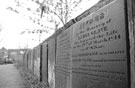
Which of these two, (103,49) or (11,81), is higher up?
(103,49)

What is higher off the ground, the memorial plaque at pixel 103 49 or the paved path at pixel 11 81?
the memorial plaque at pixel 103 49

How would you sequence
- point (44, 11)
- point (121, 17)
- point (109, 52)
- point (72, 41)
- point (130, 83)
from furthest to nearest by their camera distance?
1. point (44, 11)
2. point (72, 41)
3. point (109, 52)
4. point (121, 17)
5. point (130, 83)

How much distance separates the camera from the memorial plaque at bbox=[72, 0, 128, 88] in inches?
98.0

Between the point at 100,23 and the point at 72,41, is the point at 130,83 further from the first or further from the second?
the point at 72,41

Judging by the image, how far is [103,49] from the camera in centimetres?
290

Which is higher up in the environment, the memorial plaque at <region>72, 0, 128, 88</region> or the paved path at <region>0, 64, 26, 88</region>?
the memorial plaque at <region>72, 0, 128, 88</region>

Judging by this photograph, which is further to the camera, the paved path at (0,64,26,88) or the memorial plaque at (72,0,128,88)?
the paved path at (0,64,26,88)

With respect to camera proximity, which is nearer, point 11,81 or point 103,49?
point 103,49

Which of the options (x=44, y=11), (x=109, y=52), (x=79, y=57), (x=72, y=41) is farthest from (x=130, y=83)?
(x=44, y=11)

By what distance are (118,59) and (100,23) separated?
724mm

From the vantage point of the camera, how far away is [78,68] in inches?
157

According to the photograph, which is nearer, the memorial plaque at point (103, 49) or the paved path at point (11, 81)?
the memorial plaque at point (103, 49)

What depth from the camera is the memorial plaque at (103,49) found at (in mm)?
2490

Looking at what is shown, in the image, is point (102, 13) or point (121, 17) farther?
point (102, 13)
